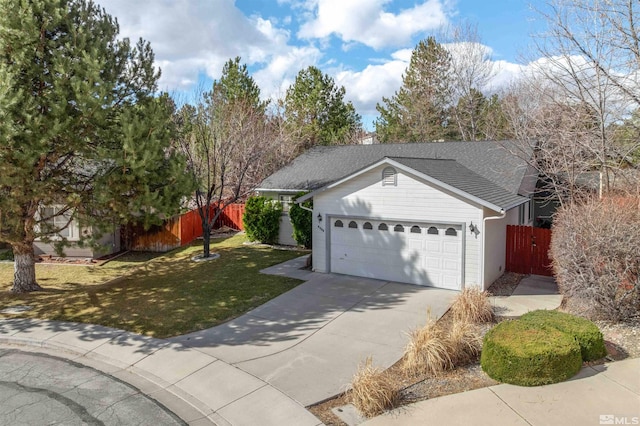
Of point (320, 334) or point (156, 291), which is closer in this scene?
point (320, 334)

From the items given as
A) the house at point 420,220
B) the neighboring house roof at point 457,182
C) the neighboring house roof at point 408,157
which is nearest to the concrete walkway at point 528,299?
the house at point 420,220

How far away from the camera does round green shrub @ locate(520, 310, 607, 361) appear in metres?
7.09

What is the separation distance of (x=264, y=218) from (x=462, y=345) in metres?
13.7

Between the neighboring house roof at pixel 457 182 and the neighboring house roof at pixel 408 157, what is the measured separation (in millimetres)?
1086

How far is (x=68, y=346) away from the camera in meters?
8.46

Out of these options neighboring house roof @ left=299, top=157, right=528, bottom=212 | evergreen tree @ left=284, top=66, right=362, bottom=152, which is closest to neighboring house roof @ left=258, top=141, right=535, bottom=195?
neighboring house roof @ left=299, top=157, right=528, bottom=212

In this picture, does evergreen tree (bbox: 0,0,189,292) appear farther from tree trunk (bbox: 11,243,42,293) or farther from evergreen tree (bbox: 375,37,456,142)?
evergreen tree (bbox: 375,37,456,142)

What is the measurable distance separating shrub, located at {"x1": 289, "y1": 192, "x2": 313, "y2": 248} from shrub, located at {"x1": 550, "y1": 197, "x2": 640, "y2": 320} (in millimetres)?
11003

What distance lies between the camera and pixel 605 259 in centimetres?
822

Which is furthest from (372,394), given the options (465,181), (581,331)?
(465,181)

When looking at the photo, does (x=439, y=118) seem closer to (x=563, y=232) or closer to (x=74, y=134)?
(x=563, y=232)

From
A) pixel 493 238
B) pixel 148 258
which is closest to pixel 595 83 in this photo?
pixel 493 238

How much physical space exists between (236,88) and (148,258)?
22099 mm

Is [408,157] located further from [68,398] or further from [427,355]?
[68,398]
